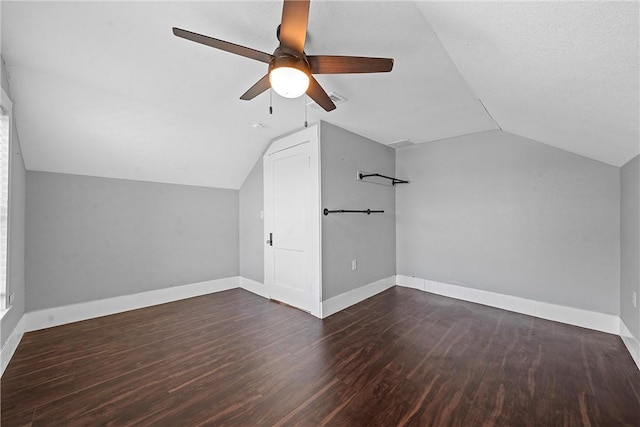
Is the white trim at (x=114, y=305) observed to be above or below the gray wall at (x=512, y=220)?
below

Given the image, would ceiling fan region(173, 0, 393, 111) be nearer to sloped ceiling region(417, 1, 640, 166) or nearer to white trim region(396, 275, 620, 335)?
sloped ceiling region(417, 1, 640, 166)

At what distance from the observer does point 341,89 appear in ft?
7.90

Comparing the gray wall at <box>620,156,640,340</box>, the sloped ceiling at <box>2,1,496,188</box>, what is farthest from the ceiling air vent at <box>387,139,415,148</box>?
the gray wall at <box>620,156,640,340</box>

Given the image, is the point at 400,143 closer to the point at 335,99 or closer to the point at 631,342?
the point at 335,99

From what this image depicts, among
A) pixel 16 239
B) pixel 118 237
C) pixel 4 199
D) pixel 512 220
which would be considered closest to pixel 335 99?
pixel 512 220

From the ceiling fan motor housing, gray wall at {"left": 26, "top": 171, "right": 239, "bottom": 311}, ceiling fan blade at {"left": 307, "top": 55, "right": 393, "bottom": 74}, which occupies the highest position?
ceiling fan blade at {"left": 307, "top": 55, "right": 393, "bottom": 74}

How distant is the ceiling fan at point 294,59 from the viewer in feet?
4.19

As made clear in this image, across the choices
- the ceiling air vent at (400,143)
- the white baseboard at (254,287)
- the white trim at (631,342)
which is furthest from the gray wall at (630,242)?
the white baseboard at (254,287)

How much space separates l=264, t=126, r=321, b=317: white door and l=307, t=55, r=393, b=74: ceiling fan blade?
1625 millimetres

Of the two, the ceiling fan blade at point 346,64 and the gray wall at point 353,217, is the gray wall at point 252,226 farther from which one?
the ceiling fan blade at point 346,64

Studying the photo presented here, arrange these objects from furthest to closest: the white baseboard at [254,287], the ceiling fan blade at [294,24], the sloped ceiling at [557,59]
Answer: the white baseboard at [254,287]
the ceiling fan blade at [294,24]
the sloped ceiling at [557,59]

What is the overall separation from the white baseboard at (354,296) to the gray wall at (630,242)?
2551 mm

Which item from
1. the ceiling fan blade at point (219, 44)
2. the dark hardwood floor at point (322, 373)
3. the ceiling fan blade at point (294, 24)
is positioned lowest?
the dark hardwood floor at point (322, 373)

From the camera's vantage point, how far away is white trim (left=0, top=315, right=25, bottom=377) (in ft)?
6.83
